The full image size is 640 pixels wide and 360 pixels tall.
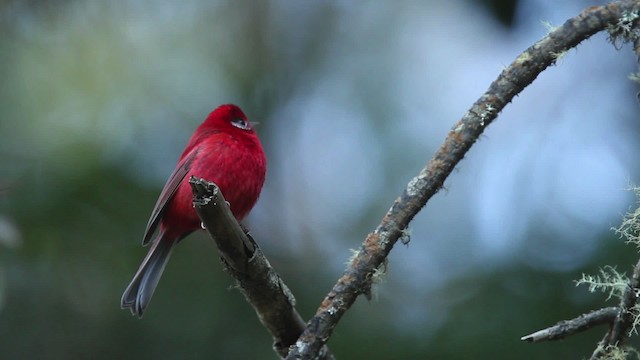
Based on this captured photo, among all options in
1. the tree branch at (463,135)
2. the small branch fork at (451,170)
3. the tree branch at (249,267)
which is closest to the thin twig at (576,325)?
the small branch fork at (451,170)

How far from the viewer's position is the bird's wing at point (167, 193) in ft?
13.2

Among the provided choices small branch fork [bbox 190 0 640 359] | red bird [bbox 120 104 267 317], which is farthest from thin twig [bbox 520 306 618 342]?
red bird [bbox 120 104 267 317]

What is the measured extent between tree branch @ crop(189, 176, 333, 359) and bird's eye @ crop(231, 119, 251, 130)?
1.47 meters

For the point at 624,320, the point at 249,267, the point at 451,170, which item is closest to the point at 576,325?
the point at 624,320

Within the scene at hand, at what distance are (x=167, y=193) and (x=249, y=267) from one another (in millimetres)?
1251

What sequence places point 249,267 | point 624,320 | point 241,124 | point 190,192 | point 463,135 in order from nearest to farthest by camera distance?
1. point 624,320
2. point 463,135
3. point 249,267
4. point 190,192
5. point 241,124

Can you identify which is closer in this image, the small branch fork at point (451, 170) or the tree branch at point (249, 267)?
the small branch fork at point (451, 170)

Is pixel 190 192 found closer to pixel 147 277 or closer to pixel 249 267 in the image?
pixel 147 277

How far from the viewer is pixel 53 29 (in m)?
5.34

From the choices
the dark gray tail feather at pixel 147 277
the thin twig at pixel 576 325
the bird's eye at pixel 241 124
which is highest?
the thin twig at pixel 576 325

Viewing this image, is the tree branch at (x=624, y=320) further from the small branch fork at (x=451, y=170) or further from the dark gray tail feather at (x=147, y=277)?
the dark gray tail feather at (x=147, y=277)

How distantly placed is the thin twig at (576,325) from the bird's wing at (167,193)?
6.51 feet

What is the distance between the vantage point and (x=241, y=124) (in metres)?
4.48

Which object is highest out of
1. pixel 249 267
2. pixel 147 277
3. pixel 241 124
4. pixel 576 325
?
pixel 576 325
